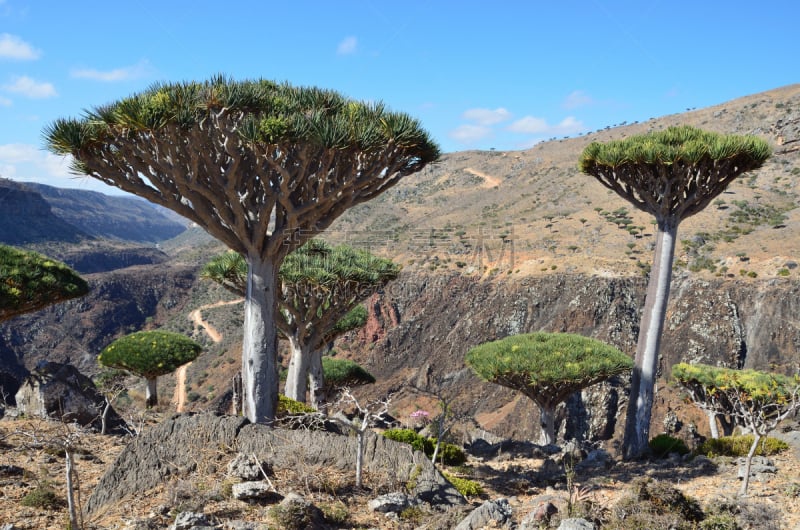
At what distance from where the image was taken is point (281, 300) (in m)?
13.5

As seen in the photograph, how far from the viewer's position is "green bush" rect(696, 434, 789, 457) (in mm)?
10281

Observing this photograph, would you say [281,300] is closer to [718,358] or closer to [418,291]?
[718,358]

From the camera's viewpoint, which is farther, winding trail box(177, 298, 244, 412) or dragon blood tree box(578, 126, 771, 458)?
winding trail box(177, 298, 244, 412)

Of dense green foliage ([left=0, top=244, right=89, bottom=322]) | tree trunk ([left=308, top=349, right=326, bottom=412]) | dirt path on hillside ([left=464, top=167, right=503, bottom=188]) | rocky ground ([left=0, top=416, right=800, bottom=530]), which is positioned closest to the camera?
rocky ground ([left=0, top=416, right=800, bottom=530])

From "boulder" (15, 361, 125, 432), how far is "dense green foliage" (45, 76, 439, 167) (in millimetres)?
5832

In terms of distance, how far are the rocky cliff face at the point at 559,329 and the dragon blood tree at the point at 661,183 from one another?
11309 millimetres

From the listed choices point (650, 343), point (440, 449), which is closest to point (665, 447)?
point (650, 343)

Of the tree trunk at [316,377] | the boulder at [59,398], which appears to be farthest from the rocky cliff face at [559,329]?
the boulder at [59,398]

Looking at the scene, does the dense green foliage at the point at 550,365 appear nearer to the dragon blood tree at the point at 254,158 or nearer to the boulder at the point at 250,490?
the dragon blood tree at the point at 254,158

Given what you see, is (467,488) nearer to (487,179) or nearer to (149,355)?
(149,355)

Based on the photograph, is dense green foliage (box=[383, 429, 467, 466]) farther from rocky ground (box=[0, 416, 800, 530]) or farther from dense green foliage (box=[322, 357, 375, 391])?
A: dense green foliage (box=[322, 357, 375, 391])

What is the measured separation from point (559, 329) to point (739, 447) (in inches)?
880

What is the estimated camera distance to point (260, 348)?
27.5 ft

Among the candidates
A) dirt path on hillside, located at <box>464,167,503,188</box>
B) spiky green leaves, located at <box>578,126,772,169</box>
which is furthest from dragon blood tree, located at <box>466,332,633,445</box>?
dirt path on hillside, located at <box>464,167,503,188</box>
